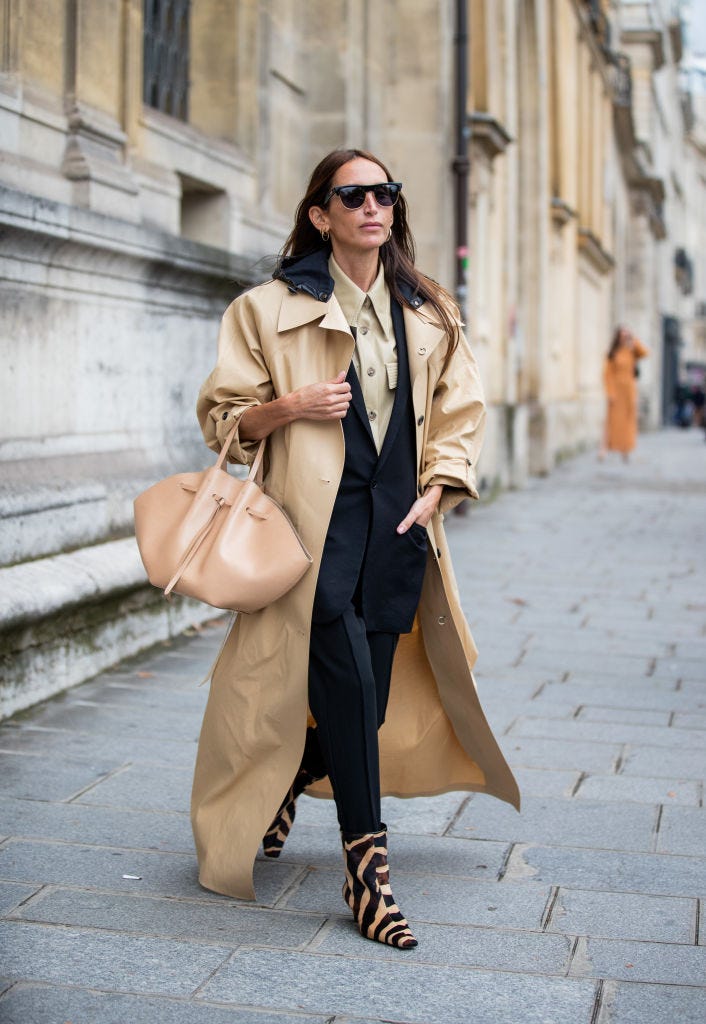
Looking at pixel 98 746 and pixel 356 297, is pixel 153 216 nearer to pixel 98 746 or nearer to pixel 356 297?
pixel 98 746

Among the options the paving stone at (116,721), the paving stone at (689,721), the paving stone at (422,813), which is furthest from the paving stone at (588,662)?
the paving stone at (422,813)

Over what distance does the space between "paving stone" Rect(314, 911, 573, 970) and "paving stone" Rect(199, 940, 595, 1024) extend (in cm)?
5

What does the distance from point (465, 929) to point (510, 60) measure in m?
15.0

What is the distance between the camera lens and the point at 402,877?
407cm

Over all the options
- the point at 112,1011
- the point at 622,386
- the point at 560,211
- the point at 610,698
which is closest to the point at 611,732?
the point at 610,698

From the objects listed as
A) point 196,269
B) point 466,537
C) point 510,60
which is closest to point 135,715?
point 196,269

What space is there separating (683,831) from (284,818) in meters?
1.27

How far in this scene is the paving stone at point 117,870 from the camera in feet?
12.9

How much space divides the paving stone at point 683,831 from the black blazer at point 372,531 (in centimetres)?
123

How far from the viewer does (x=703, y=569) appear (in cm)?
1063

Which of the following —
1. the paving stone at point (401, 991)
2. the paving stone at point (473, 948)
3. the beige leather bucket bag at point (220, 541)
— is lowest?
the paving stone at point (401, 991)

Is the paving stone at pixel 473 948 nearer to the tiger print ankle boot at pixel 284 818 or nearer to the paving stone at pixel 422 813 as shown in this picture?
A: the tiger print ankle boot at pixel 284 818

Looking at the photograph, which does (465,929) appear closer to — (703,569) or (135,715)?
(135,715)

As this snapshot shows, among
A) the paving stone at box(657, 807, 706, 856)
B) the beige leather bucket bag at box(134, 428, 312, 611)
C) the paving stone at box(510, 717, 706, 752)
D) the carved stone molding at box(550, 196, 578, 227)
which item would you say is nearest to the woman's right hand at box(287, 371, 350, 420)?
the beige leather bucket bag at box(134, 428, 312, 611)
